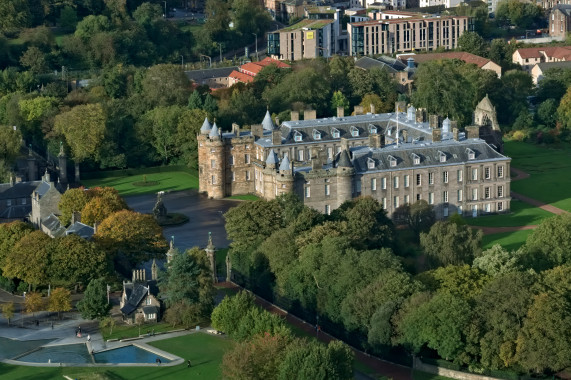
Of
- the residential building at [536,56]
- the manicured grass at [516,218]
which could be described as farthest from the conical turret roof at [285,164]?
the residential building at [536,56]

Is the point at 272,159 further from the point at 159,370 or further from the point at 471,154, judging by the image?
the point at 159,370

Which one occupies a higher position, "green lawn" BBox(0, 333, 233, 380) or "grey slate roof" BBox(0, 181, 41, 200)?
"grey slate roof" BBox(0, 181, 41, 200)

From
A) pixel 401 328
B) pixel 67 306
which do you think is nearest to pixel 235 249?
pixel 67 306

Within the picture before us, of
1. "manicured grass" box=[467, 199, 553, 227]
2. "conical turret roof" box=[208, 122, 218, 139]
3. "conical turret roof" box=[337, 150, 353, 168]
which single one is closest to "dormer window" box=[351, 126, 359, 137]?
"conical turret roof" box=[208, 122, 218, 139]

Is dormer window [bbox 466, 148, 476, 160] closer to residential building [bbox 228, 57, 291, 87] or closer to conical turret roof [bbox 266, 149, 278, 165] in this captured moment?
conical turret roof [bbox 266, 149, 278, 165]

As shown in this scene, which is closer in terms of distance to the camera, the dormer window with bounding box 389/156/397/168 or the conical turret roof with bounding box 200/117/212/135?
the dormer window with bounding box 389/156/397/168

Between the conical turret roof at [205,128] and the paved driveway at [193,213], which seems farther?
the conical turret roof at [205,128]

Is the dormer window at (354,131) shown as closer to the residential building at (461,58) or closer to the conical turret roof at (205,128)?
the conical turret roof at (205,128)
